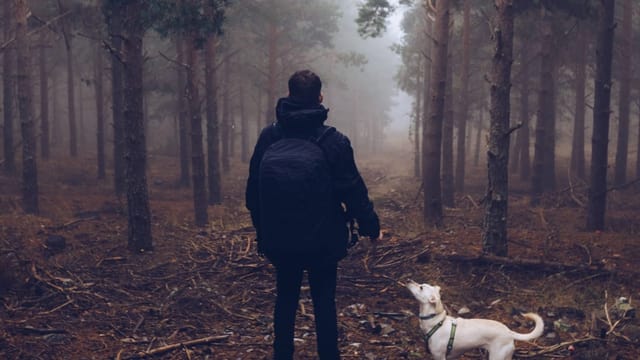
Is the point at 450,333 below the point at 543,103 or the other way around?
below

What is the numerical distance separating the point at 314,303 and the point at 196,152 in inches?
429

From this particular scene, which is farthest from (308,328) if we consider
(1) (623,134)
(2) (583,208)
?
(1) (623,134)

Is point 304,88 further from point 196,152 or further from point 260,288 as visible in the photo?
point 196,152

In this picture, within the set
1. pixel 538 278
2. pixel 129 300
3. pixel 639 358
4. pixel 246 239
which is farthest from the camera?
pixel 246 239

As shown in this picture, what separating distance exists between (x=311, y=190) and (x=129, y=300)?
5274 millimetres

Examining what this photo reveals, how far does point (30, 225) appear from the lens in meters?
13.9

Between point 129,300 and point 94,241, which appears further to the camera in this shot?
point 94,241

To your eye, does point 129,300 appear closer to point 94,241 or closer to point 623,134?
point 94,241

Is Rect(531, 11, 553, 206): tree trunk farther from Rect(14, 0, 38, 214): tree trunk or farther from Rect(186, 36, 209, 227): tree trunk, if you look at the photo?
Rect(14, 0, 38, 214): tree trunk

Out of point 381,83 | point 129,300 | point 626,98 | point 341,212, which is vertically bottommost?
point 129,300

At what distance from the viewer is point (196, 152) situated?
50.4 feet

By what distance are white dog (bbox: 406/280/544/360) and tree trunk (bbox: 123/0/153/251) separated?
769 centimetres

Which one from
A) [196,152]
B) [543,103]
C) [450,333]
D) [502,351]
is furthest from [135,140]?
[543,103]

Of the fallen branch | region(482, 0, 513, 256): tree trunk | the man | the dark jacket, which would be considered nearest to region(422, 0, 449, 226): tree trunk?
region(482, 0, 513, 256): tree trunk
